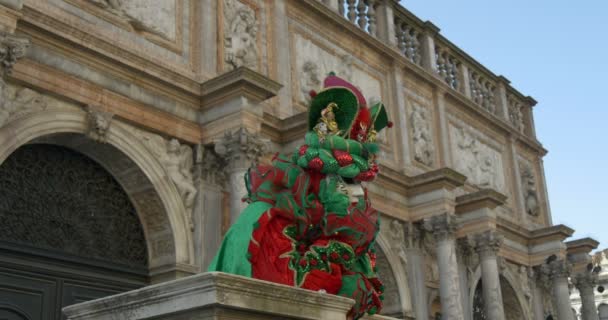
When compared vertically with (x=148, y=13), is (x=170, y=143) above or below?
below

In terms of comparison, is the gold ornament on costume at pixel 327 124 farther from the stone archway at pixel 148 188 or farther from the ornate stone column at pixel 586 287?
the ornate stone column at pixel 586 287

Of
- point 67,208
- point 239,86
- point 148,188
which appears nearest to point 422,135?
point 239,86

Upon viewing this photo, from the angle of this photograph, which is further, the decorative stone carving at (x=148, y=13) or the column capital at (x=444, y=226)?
the column capital at (x=444, y=226)

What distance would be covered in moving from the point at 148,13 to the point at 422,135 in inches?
289

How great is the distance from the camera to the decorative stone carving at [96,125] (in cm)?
923

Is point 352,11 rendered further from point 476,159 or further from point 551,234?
point 551,234

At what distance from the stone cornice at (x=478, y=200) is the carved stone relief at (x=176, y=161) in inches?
257

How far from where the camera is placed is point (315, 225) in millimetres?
4660

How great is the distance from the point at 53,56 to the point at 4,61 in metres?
1.21

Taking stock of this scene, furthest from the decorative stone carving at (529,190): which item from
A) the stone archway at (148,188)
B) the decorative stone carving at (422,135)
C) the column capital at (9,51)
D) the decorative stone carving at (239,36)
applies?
the column capital at (9,51)

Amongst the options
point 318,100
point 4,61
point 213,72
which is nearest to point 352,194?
point 318,100

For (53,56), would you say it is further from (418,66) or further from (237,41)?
(418,66)

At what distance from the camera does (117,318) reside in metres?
3.55

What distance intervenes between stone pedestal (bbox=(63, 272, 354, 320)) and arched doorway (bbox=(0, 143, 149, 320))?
209 inches
